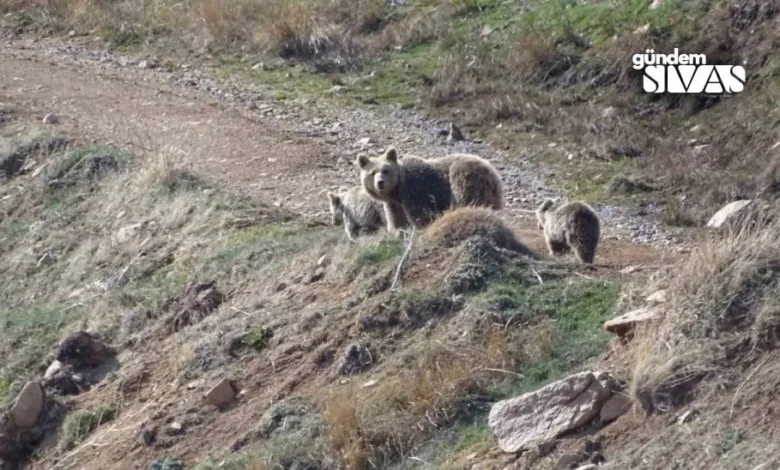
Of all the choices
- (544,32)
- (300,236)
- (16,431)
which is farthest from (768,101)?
(16,431)

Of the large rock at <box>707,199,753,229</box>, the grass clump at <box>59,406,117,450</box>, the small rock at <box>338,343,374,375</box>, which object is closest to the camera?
the small rock at <box>338,343,374,375</box>

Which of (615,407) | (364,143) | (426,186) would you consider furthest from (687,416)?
(364,143)

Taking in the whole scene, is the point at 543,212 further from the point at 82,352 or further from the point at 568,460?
the point at 568,460

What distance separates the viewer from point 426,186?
1109 cm

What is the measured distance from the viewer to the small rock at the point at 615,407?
697 cm

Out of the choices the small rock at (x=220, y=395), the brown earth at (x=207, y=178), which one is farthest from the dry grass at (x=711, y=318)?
the small rock at (x=220, y=395)

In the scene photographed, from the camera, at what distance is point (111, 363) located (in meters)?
10.5

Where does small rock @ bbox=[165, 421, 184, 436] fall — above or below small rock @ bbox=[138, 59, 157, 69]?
below

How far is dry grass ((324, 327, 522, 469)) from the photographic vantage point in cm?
775

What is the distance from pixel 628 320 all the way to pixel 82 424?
398 centimetres

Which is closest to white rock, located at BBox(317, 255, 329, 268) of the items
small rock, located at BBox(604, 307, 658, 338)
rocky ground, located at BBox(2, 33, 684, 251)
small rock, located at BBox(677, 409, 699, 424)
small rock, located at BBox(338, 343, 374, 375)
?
small rock, located at BBox(338, 343, 374, 375)

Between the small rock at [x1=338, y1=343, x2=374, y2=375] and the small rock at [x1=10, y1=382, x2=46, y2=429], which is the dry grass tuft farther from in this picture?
the small rock at [x1=10, y1=382, x2=46, y2=429]

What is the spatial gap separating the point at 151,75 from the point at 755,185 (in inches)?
324

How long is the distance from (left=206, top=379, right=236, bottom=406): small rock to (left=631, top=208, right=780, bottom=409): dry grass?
9.53ft
